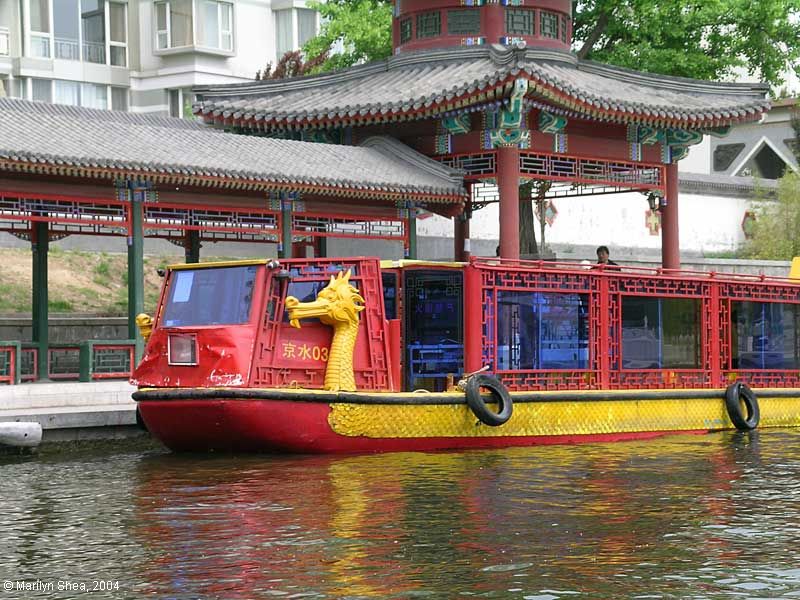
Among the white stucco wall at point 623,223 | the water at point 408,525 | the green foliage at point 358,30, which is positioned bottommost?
the water at point 408,525

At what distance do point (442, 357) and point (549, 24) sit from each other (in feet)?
36.1

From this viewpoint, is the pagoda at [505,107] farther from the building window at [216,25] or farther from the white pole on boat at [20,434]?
the building window at [216,25]

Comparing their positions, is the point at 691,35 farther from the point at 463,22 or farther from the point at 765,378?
the point at 765,378

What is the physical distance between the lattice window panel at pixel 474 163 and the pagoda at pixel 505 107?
2cm

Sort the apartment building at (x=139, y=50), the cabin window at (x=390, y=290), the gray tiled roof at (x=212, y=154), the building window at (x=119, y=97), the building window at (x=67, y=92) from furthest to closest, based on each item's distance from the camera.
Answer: the building window at (x=119, y=97), the building window at (x=67, y=92), the apartment building at (x=139, y=50), the gray tiled roof at (x=212, y=154), the cabin window at (x=390, y=290)

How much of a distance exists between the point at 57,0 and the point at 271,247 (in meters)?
15.6

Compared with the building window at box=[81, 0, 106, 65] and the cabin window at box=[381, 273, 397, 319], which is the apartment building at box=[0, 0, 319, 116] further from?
the cabin window at box=[381, 273, 397, 319]

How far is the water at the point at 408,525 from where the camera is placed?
33.5ft

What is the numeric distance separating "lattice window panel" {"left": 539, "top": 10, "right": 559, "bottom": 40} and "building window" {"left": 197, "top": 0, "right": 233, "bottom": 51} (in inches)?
796

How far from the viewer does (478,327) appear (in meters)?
17.9

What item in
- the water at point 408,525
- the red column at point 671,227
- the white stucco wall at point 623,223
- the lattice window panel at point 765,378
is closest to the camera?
the water at point 408,525

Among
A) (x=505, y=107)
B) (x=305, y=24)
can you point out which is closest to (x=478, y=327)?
(x=505, y=107)

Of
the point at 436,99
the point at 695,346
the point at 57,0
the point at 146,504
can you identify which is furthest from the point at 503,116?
the point at 57,0

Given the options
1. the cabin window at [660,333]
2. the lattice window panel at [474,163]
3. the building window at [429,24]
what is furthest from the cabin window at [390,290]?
the building window at [429,24]
